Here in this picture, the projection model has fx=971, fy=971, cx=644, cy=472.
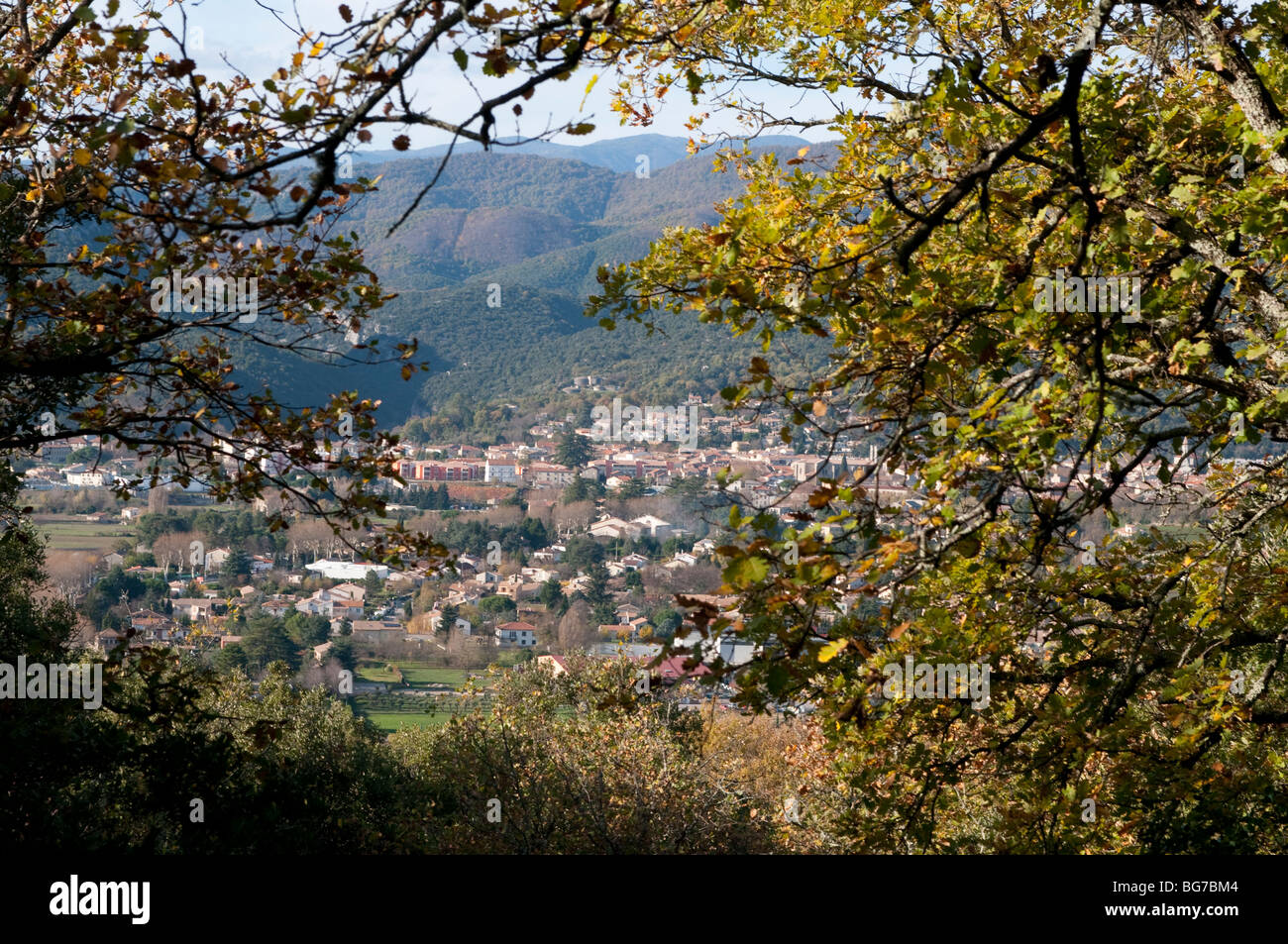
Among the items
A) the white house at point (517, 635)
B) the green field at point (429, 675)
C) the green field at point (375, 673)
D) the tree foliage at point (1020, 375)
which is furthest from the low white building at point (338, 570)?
the tree foliage at point (1020, 375)

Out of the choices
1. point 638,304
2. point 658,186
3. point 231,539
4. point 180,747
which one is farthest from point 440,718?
point 658,186

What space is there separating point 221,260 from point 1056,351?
14.9 ft

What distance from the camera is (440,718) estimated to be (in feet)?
94.8

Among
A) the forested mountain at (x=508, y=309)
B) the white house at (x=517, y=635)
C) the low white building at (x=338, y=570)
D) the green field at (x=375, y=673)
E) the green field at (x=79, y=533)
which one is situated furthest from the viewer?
the forested mountain at (x=508, y=309)

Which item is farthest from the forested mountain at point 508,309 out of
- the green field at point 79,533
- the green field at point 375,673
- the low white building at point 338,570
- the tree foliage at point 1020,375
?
the tree foliage at point 1020,375

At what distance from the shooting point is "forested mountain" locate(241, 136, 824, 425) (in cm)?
6694

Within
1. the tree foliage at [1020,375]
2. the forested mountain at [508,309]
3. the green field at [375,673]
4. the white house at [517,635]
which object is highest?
the forested mountain at [508,309]

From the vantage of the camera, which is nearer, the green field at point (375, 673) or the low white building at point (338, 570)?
the green field at point (375, 673)

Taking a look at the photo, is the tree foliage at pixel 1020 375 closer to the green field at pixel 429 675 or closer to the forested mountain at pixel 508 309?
the green field at pixel 429 675

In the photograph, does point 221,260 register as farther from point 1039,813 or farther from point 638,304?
point 1039,813

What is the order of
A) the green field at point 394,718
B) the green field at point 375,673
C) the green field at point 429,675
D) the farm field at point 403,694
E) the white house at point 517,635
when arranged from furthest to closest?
the white house at point 517,635 → the green field at point 429,675 → the green field at point 375,673 → the farm field at point 403,694 → the green field at point 394,718

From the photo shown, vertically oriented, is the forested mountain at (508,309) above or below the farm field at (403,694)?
above

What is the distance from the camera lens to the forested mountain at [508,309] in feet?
220

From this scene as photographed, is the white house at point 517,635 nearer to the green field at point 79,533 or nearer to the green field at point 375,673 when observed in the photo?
the green field at point 375,673
